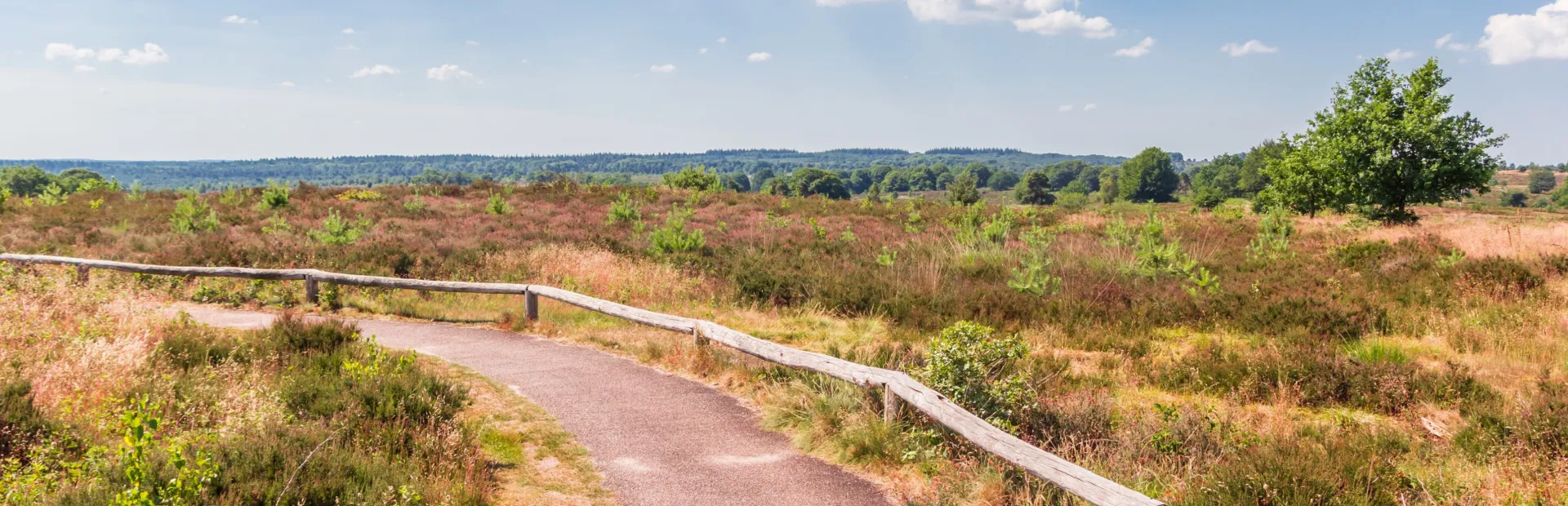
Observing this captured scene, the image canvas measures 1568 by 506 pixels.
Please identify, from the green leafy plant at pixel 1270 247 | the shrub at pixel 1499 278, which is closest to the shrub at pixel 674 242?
the green leafy plant at pixel 1270 247

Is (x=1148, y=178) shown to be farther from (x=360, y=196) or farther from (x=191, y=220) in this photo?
(x=191, y=220)

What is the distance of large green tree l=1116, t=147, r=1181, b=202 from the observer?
440ft

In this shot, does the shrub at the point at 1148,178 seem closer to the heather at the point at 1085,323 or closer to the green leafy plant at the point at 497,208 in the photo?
the heather at the point at 1085,323

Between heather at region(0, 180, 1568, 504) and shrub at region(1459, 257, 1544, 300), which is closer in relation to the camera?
heather at region(0, 180, 1568, 504)

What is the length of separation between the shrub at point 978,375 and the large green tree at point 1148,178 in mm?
138573

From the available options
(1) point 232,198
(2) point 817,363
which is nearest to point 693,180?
(1) point 232,198

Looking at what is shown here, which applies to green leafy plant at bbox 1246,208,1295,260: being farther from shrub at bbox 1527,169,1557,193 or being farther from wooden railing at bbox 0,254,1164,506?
shrub at bbox 1527,169,1557,193

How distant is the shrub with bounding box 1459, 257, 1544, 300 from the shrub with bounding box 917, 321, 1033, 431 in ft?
36.6

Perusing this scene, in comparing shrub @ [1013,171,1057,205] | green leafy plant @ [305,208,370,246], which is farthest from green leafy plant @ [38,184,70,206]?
shrub @ [1013,171,1057,205]

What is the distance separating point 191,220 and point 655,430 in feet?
73.2

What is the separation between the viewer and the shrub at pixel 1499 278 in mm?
12664

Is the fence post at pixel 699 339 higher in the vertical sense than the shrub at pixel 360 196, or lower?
lower

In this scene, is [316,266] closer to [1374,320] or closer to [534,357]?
[534,357]

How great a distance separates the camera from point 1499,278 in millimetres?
13094
